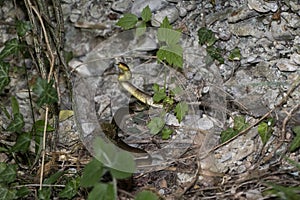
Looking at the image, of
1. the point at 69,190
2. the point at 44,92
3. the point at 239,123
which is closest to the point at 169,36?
the point at 239,123

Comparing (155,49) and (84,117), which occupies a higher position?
(155,49)

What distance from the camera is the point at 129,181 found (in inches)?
56.2

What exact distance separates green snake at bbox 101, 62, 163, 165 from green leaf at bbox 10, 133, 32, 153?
240 millimetres

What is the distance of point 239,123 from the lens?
1516 mm

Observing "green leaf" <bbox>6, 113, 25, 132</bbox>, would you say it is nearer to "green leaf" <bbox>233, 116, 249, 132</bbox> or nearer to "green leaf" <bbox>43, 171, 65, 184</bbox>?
"green leaf" <bbox>43, 171, 65, 184</bbox>

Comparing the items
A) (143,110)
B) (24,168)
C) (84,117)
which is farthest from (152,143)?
(24,168)

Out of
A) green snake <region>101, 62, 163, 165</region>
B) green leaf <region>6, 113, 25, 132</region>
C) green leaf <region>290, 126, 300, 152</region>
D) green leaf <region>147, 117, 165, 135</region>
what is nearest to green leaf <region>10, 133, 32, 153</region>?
green leaf <region>6, 113, 25, 132</region>

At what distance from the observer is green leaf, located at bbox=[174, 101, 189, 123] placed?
5.20 ft

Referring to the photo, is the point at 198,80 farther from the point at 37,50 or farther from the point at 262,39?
the point at 37,50

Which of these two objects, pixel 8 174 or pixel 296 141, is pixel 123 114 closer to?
pixel 8 174

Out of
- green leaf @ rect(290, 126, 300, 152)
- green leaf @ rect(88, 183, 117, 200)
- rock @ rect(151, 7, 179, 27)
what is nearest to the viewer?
green leaf @ rect(88, 183, 117, 200)

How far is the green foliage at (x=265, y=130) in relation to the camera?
1438 millimetres

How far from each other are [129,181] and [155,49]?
487 mm

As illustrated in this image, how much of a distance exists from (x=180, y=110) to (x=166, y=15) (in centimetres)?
33
